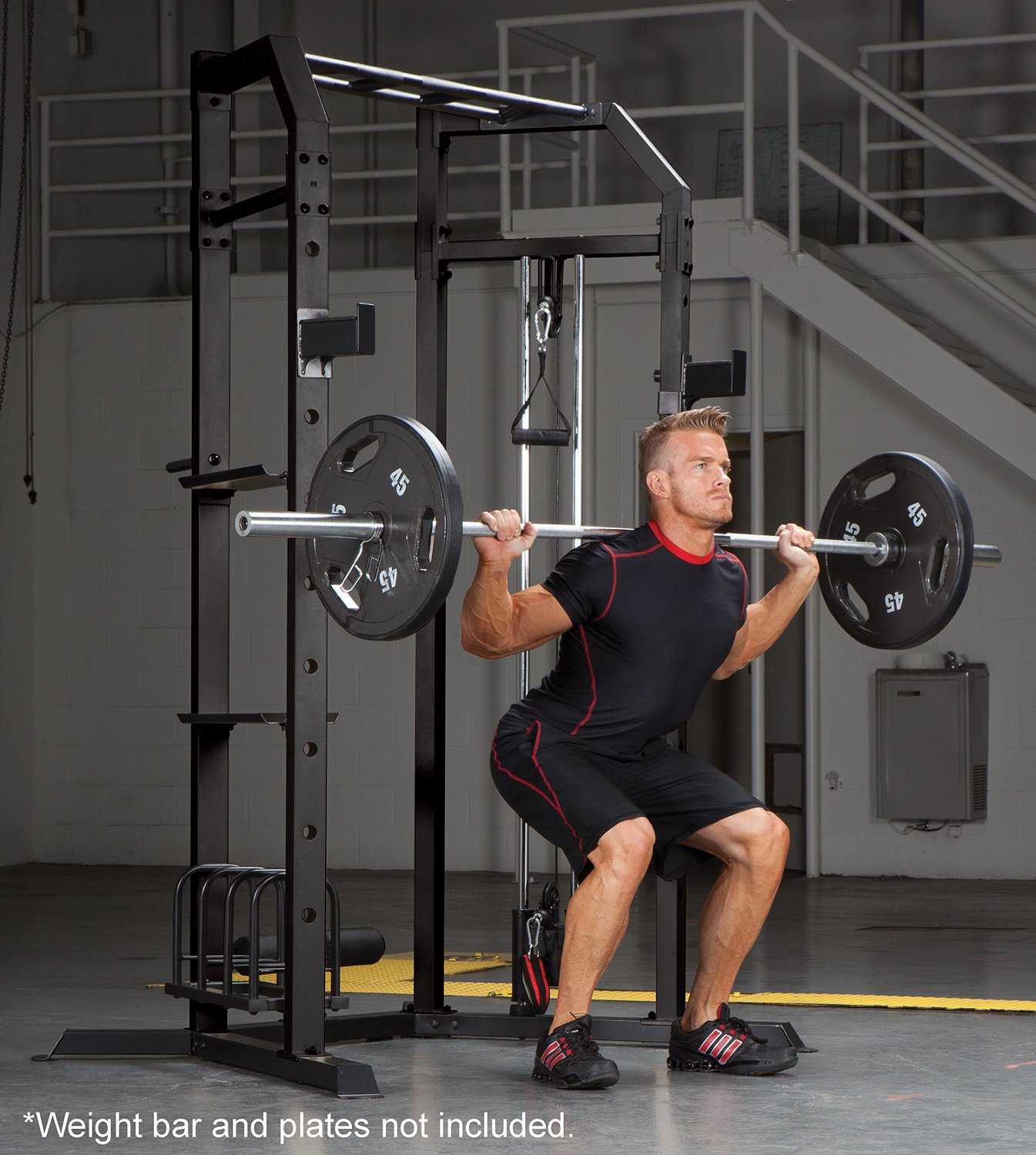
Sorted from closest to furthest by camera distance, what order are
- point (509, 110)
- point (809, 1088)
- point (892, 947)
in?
point (809, 1088)
point (509, 110)
point (892, 947)

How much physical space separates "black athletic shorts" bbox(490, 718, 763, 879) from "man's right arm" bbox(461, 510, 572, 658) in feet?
0.76

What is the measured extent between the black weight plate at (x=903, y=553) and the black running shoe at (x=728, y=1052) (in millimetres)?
928

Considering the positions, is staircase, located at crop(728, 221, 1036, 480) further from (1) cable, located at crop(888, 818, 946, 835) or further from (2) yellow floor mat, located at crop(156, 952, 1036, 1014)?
(2) yellow floor mat, located at crop(156, 952, 1036, 1014)

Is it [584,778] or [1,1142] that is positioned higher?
[584,778]

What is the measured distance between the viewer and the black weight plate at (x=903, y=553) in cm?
402

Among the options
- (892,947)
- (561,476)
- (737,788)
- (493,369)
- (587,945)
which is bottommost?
(892,947)

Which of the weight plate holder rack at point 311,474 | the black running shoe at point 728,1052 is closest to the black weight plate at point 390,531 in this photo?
the weight plate holder rack at point 311,474

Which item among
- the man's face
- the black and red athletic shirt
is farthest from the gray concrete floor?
the man's face

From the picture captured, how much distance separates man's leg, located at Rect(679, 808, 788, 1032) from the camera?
3787 mm

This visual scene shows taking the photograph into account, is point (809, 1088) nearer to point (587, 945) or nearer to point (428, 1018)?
point (587, 945)

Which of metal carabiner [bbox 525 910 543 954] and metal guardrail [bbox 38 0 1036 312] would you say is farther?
metal guardrail [bbox 38 0 1036 312]

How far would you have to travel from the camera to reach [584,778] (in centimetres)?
369

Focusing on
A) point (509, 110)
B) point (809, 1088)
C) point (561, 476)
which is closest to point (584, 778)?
point (809, 1088)

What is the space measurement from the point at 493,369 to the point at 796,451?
1.53m
